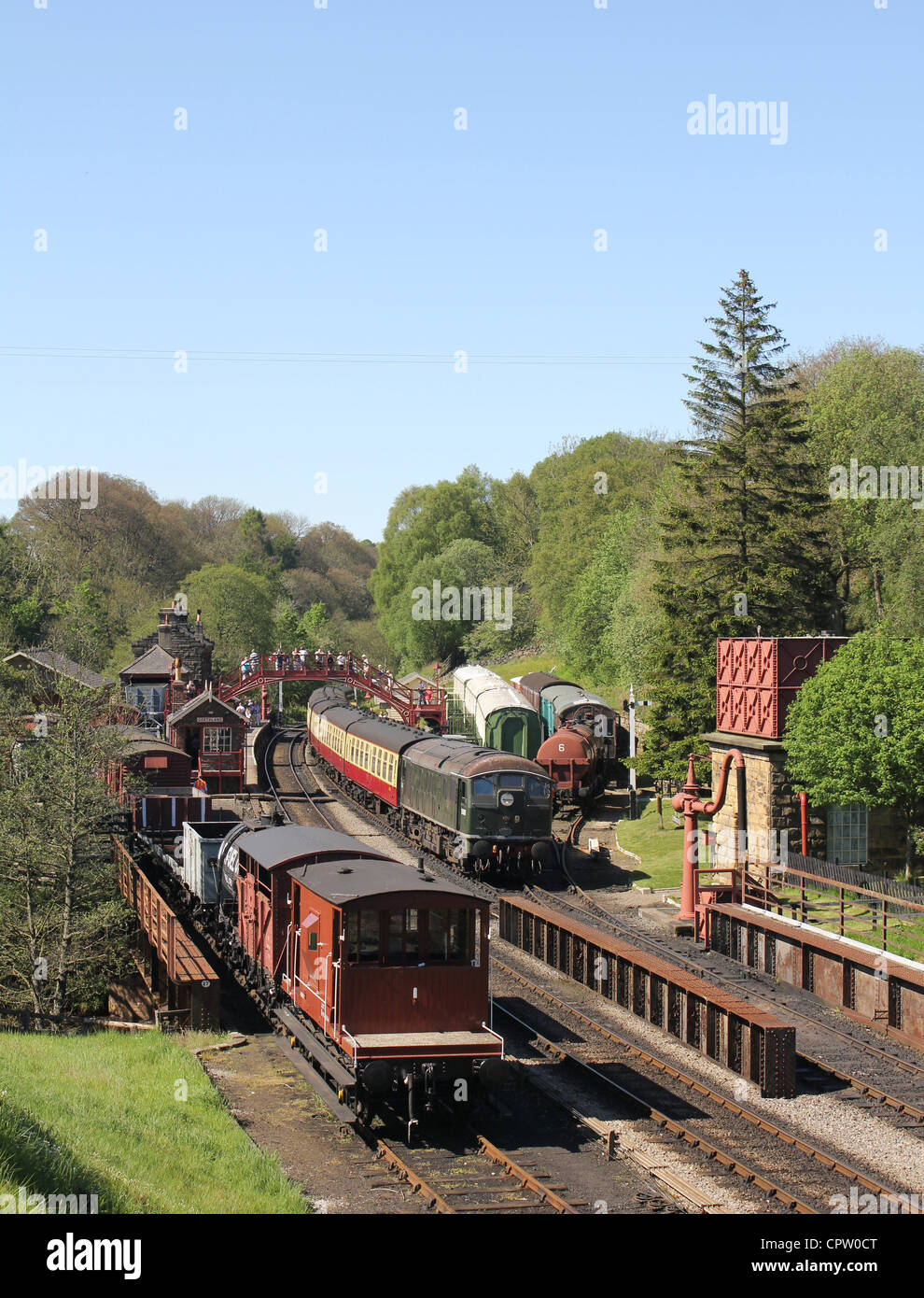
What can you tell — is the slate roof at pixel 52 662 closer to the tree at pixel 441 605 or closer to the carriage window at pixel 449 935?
the carriage window at pixel 449 935

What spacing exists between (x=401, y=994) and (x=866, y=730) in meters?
13.1

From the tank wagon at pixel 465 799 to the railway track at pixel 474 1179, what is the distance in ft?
50.3

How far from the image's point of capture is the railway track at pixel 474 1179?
39.7 ft

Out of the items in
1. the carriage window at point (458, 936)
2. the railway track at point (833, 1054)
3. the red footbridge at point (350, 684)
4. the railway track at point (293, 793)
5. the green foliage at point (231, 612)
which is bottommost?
the railway track at point (833, 1054)

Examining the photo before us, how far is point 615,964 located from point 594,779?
1902 centimetres

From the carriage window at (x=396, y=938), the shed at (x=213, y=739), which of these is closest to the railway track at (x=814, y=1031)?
the carriage window at (x=396, y=938)

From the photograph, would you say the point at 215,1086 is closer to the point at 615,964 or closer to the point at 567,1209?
the point at 567,1209

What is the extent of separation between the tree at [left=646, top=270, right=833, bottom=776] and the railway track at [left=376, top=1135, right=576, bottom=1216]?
23.7 metres

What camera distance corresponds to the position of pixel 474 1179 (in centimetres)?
1292

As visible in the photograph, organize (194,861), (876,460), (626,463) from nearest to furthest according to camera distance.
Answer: (194,861) < (876,460) < (626,463)

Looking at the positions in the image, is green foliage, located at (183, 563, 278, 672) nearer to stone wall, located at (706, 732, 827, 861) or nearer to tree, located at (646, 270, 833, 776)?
tree, located at (646, 270, 833, 776)
